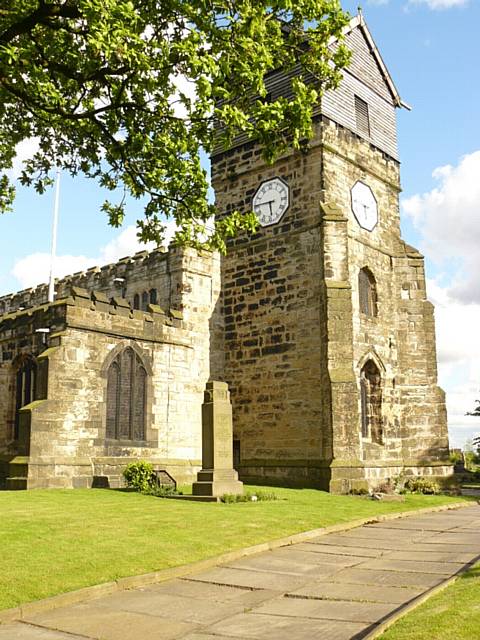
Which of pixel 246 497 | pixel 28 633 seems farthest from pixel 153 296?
pixel 28 633

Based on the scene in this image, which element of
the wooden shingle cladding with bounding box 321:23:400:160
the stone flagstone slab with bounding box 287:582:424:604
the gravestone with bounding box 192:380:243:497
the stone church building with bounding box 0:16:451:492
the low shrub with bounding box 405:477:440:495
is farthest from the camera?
the wooden shingle cladding with bounding box 321:23:400:160

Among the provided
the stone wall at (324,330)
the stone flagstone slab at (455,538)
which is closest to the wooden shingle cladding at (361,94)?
the stone wall at (324,330)

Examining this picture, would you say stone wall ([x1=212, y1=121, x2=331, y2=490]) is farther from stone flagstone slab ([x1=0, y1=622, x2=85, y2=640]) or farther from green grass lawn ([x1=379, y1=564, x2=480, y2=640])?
stone flagstone slab ([x1=0, y1=622, x2=85, y2=640])

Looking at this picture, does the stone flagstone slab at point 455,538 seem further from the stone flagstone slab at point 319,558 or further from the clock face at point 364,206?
the clock face at point 364,206

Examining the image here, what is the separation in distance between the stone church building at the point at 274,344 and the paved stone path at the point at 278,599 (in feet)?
30.8

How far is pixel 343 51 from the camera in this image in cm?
1089

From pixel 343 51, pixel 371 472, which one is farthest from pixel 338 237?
pixel 343 51

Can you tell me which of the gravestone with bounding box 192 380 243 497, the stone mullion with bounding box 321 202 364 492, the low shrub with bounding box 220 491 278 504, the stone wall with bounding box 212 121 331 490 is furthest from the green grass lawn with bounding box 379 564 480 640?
the stone wall with bounding box 212 121 331 490

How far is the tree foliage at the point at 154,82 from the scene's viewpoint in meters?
9.09

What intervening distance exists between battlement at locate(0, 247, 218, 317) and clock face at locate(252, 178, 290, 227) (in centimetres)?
265

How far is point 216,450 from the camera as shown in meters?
16.2

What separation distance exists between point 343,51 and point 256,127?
2231 millimetres

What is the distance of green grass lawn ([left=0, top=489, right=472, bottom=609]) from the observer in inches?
306

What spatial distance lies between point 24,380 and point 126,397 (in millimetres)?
3528
